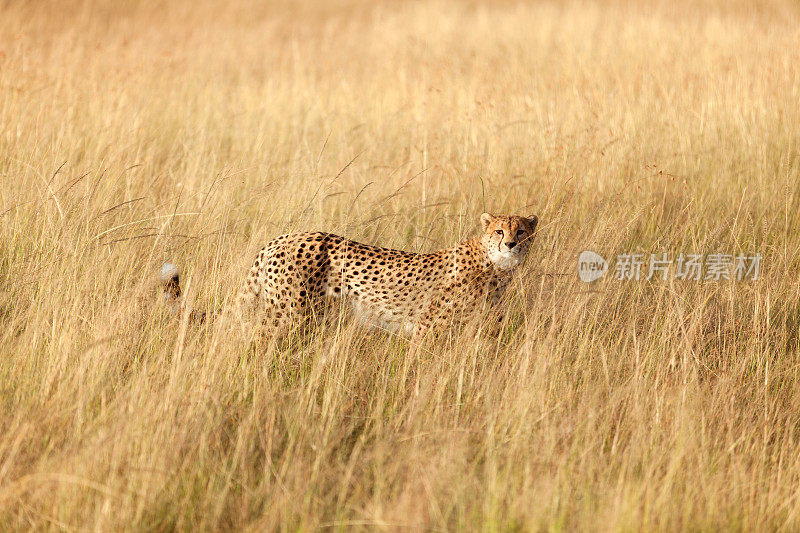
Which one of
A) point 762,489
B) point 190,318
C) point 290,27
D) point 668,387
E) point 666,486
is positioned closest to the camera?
point 666,486

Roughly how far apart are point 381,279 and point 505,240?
1.78 ft

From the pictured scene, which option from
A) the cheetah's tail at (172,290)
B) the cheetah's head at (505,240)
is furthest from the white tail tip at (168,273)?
the cheetah's head at (505,240)

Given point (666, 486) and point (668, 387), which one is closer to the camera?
point (666, 486)

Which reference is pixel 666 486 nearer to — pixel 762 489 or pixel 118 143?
pixel 762 489

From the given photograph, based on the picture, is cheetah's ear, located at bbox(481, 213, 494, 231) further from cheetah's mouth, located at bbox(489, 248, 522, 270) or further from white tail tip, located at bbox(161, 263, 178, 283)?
white tail tip, located at bbox(161, 263, 178, 283)

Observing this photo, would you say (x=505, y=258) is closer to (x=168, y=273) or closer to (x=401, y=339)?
(x=401, y=339)

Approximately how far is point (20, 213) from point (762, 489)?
11.1ft

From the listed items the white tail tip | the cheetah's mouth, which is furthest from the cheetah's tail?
the cheetah's mouth

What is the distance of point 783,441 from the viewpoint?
271 cm

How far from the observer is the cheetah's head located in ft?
11.1

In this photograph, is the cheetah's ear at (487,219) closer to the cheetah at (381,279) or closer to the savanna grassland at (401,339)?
the cheetah at (381,279)

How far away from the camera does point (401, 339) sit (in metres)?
3.42

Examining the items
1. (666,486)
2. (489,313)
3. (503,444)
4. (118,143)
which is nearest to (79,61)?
(118,143)

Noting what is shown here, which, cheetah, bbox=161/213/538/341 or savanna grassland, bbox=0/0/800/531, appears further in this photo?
cheetah, bbox=161/213/538/341
